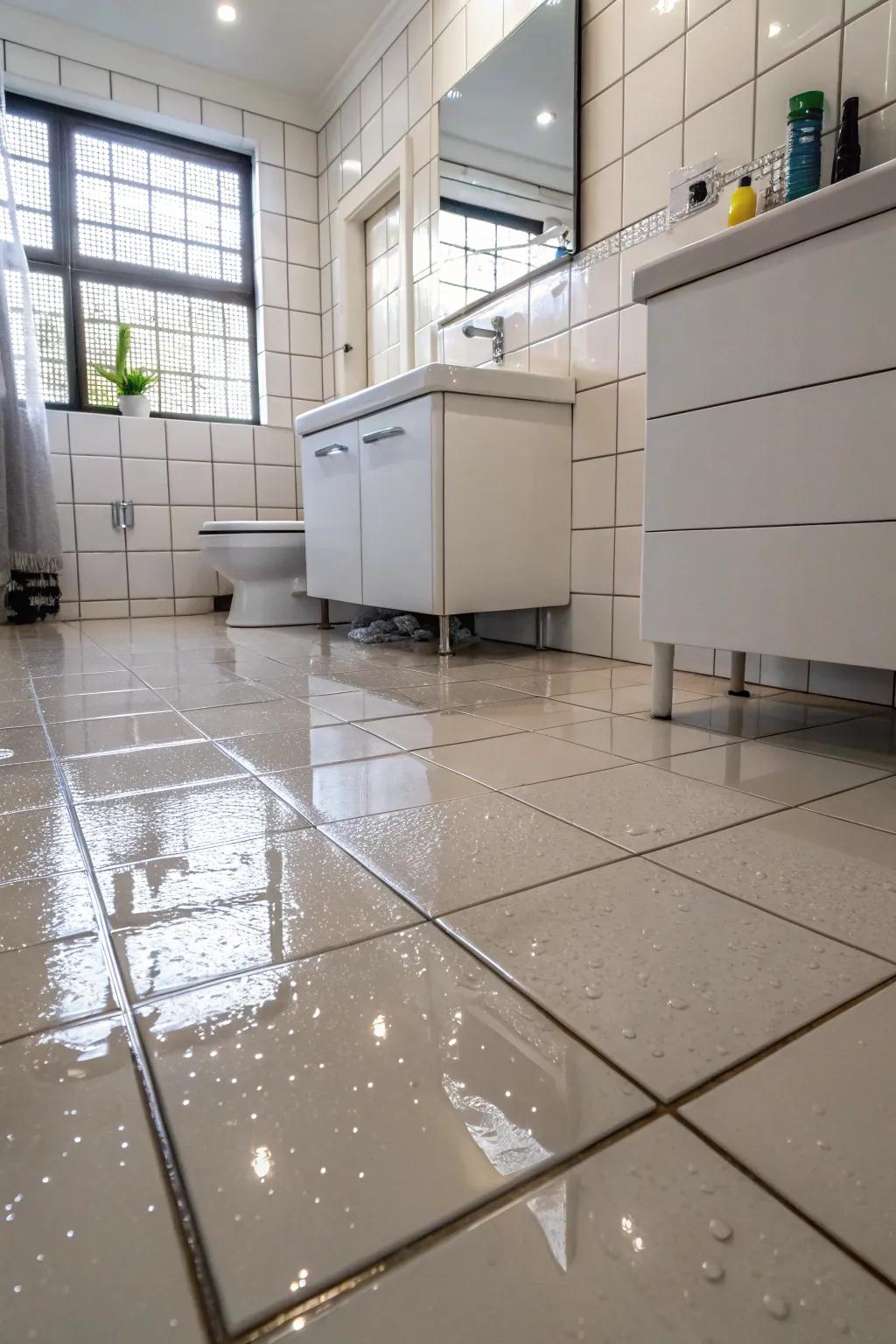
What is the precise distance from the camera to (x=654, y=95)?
6.09 feet

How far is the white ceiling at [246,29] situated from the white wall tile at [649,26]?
148cm

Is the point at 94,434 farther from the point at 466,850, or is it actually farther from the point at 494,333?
the point at 466,850

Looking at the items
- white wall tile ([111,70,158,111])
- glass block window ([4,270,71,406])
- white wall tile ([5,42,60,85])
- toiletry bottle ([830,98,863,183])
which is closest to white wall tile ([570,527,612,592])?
toiletry bottle ([830,98,863,183])

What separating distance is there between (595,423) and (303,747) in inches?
54.3

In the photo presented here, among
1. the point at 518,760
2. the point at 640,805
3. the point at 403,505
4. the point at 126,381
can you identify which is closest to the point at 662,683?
the point at 518,760

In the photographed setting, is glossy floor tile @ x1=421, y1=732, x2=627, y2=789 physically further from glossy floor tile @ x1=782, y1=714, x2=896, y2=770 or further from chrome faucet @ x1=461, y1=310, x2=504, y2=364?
chrome faucet @ x1=461, y1=310, x2=504, y2=364

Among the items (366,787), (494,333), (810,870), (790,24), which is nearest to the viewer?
(810,870)

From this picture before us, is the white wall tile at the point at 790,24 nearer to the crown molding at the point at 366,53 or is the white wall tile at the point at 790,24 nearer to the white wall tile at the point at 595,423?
the white wall tile at the point at 595,423

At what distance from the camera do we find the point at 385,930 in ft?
2.02

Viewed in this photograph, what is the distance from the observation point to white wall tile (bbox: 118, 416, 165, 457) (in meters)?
3.42

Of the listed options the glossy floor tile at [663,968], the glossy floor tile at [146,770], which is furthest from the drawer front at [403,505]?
the glossy floor tile at [663,968]

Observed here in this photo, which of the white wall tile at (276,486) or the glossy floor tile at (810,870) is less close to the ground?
the white wall tile at (276,486)

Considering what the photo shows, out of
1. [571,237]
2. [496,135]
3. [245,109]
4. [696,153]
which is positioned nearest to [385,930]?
[696,153]

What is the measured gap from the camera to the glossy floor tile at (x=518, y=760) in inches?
40.9
